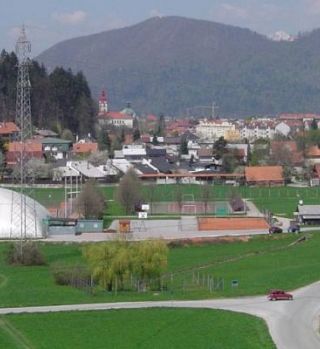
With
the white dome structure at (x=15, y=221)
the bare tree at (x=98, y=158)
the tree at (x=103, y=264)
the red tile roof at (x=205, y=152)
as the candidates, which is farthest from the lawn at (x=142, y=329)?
→ the red tile roof at (x=205, y=152)

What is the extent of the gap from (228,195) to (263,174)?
424 inches

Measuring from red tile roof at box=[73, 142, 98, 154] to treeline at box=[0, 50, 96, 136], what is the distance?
740 centimetres

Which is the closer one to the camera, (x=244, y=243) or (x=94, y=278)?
(x=94, y=278)

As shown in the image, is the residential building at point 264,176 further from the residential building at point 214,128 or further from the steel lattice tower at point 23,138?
the residential building at point 214,128

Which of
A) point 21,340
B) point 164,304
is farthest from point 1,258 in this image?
point 21,340

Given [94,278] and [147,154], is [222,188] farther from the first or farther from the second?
[94,278]

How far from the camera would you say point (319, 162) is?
279 feet

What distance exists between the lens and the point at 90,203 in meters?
49.2

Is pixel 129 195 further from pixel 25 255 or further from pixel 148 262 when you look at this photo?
pixel 148 262

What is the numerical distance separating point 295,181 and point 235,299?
5279 centimetres

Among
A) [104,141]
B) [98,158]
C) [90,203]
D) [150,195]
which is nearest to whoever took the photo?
[90,203]

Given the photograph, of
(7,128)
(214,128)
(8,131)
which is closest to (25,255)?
(8,131)

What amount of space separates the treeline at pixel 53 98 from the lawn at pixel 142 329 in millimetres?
70375

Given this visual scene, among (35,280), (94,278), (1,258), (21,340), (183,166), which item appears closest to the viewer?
(21,340)
